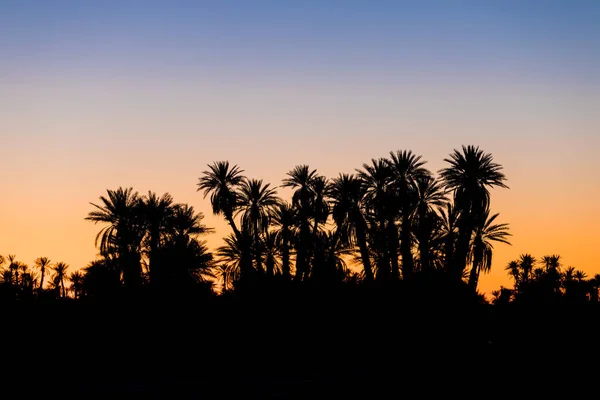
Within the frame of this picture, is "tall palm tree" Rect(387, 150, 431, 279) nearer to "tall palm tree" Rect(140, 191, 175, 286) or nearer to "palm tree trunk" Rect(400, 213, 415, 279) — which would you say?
"palm tree trunk" Rect(400, 213, 415, 279)

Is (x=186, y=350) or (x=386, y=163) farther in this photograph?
(x=386, y=163)

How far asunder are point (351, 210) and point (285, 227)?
788 cm

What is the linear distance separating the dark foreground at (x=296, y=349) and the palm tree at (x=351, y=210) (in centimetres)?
2175

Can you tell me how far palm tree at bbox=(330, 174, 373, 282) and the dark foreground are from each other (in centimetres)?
2175

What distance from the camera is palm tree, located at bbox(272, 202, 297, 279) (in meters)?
70.6

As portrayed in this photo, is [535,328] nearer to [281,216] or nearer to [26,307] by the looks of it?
[26,307]

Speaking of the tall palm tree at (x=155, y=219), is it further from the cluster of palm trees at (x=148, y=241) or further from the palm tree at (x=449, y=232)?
the palm tree at (x=449, y=232)

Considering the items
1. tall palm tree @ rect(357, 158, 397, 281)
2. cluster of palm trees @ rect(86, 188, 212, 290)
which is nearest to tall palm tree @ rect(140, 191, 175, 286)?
cluster of palm trees @ rect(86, 188, 212, 290)

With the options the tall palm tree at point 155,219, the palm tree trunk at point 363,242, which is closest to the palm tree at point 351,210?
the palm tree trunk at point 363,242

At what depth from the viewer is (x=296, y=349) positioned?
1547 inches

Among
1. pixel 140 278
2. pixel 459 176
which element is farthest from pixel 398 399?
pixel 140 278

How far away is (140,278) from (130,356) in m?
29.1

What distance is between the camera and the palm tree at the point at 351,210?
6662 cm

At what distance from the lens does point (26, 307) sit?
38562mm
